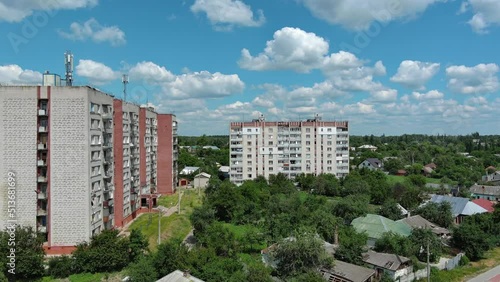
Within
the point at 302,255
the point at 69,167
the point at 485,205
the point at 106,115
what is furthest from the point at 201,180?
the point at 302,255

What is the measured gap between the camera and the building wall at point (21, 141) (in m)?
28.4

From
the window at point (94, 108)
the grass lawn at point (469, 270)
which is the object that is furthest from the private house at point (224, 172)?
the grass lawn at point (469, 270)

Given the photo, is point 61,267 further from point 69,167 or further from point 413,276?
point 413,276

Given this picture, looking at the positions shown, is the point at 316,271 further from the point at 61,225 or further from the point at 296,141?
the point at 296,141

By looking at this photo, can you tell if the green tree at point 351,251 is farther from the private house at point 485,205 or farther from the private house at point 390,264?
the private house at point 485,205

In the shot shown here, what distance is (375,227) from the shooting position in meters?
32.9

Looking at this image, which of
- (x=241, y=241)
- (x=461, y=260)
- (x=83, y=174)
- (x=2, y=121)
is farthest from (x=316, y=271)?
(x=2, y=121)

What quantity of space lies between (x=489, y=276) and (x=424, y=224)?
965 centimetres

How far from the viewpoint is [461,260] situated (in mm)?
29203

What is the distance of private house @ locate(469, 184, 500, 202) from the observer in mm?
56487

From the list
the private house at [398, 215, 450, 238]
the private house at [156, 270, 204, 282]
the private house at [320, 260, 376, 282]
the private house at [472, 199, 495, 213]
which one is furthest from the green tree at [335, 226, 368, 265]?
the private house at [472, 199, 495, 213]

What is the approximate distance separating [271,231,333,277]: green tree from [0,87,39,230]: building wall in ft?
61.8

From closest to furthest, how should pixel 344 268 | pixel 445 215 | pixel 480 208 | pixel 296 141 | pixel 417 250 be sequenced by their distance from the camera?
1. pixel 344 268
2. pixel 417 250
3. pixel 445 215
4. pixel 480 208
5. pixel 296 141

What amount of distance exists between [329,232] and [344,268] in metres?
7.98
